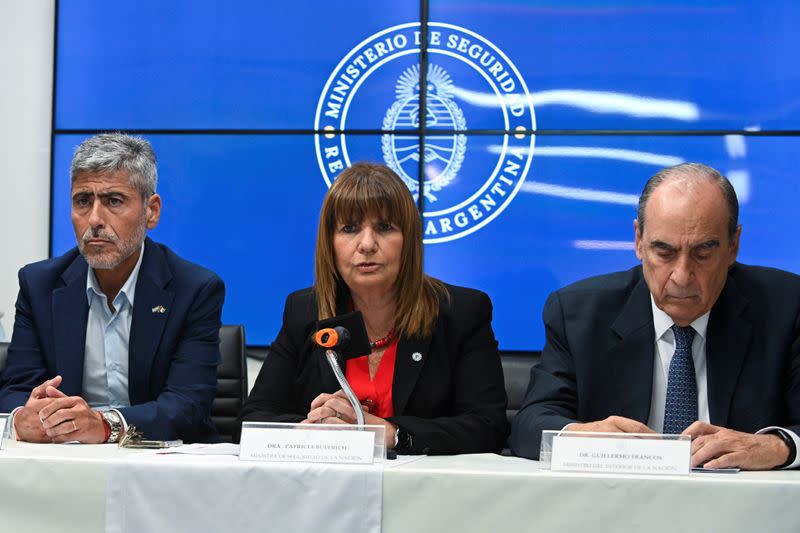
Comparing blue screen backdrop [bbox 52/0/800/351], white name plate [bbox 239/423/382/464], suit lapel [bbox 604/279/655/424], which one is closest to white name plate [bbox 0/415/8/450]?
white name plate [bbox 239/423/382/464]

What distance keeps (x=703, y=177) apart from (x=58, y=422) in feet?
4.94

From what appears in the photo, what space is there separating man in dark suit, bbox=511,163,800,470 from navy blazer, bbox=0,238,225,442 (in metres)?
0.90

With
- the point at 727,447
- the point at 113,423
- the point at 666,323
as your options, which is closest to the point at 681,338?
the point at 666,323

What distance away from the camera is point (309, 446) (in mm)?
1710

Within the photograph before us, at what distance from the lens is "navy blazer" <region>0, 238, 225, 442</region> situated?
2.55 metres

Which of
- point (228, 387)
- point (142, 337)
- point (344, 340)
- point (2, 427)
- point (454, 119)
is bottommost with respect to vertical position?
point (228, 387)

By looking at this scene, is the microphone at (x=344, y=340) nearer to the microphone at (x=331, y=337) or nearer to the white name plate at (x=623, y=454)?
the microphone at (x=331, y=337)

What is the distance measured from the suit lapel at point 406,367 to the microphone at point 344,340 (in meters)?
0.41

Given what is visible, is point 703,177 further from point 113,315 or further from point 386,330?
point 113,315

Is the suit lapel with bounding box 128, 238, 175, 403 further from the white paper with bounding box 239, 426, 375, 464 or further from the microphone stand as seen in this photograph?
the white paper with bounding box 239, 426, 375, 464

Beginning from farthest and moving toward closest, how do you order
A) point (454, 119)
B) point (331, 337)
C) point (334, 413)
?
point (454, 119) < point (334, 413) < point (331, 337)

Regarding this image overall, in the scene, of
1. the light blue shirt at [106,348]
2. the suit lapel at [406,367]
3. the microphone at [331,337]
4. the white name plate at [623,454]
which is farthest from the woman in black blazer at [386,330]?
the white name plate at [623,454]

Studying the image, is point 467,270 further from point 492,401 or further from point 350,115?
point 492,401

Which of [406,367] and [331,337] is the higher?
[331,337]
